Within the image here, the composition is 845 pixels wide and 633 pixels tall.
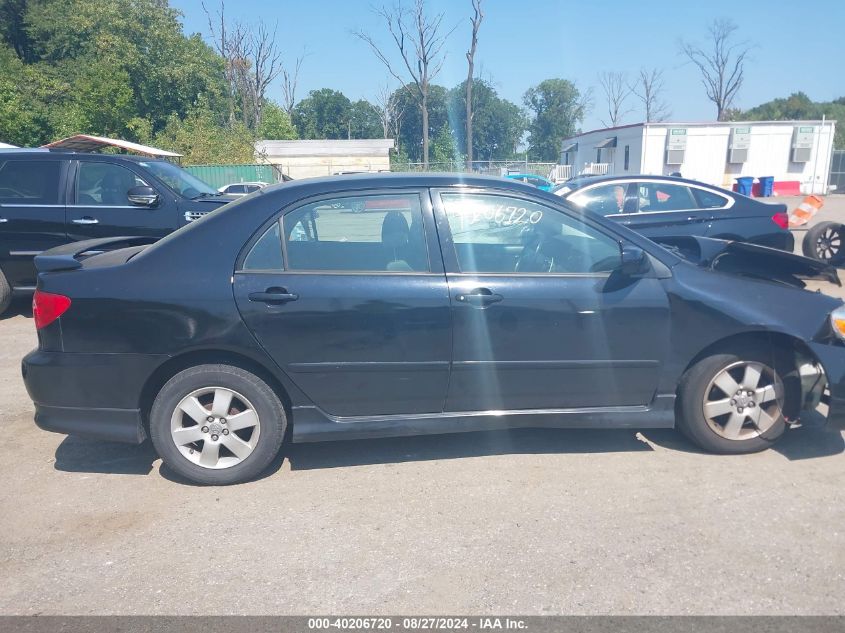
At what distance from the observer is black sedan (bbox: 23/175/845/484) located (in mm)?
3887

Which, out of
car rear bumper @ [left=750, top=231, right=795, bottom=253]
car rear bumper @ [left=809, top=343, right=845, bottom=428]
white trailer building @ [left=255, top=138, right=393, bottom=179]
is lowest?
car rear bumper @ [left=809, top=343, right=845, bottom=428]

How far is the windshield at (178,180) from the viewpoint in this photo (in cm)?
860

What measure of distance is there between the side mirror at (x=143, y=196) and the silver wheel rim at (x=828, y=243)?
9551 mm

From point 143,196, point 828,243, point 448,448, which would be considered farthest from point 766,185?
point 448,448

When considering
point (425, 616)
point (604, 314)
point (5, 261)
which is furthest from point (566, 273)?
point (5, 261)

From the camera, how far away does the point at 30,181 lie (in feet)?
26.6

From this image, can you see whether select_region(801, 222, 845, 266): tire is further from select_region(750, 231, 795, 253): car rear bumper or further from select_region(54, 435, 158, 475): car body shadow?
select_region(54, 435, 158, 475): car body shadow

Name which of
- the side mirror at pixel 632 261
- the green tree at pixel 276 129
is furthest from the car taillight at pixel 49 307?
the green tree at pixel 276 129

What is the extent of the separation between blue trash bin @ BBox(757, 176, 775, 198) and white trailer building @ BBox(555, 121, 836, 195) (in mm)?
1605

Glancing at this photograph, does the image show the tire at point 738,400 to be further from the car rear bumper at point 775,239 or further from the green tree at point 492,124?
the green tree at point 492,124

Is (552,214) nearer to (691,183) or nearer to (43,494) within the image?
(43,494)

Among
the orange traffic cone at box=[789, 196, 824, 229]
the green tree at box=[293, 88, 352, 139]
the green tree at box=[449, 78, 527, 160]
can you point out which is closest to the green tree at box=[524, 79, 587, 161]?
the green tree at box=[449, 78, 527, 160]

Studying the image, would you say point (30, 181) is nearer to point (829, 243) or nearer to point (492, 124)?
point (829, 243)

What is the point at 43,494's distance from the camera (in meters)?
3.96
